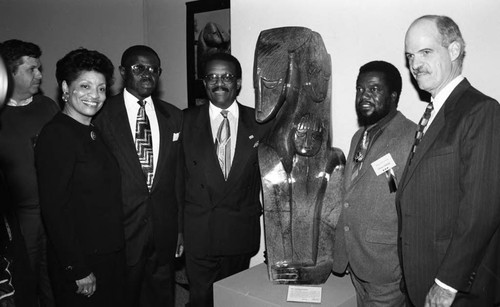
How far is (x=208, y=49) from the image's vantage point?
15.7ft

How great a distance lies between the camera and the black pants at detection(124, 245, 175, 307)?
2.41m

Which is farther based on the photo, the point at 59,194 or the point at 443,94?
the point at 59,194

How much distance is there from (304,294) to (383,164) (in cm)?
75

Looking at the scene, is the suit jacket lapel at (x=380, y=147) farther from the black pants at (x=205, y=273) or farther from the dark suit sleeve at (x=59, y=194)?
the dark suit sleeve at (x=59, y=194)

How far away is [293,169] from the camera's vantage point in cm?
229

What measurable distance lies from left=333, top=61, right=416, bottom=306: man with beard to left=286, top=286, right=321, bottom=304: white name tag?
224 millimetres

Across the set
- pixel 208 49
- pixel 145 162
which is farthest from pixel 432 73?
pixel 208 49

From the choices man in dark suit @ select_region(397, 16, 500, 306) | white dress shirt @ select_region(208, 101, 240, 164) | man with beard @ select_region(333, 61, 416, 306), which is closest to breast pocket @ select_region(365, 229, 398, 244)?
man with beard @ select_region(333, 61, 416, 306)

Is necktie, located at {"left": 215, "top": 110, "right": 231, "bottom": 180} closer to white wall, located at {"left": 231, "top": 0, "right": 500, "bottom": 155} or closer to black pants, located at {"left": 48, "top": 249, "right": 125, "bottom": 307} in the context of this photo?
black pants, located at {"left": 48, "top": 249, "right": 125, "bottom": 307}

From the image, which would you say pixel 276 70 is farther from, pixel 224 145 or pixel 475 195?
pixel 475 195

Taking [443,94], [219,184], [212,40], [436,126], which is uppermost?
[212,40]

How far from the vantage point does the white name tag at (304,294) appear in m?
2.14

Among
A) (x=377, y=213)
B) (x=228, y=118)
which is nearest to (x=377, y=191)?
(x=377, y=213)

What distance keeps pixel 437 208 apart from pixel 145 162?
1.46 meters
